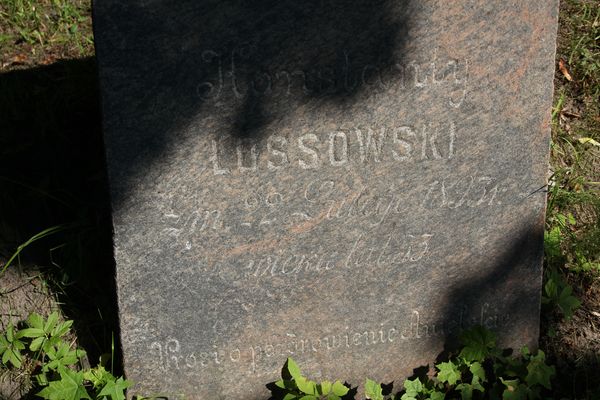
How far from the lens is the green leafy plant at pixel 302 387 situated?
9.28 feet

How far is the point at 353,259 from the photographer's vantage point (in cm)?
282

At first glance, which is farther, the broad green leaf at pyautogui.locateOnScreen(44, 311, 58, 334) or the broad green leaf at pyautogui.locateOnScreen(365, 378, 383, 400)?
the broad green leaf at pyautogui.locateOnScreen(44, 311, 58, 334)

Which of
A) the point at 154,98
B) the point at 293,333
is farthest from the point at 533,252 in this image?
the point at 154,98

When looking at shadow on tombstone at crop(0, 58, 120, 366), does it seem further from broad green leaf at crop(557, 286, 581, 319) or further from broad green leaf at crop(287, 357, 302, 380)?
broad green leaf at crop(557, 286, 581, 319)

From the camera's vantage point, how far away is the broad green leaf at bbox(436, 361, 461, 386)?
296 cm

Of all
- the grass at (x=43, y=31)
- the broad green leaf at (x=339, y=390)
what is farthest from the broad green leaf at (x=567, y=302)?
the grass at (x=43, y=31)

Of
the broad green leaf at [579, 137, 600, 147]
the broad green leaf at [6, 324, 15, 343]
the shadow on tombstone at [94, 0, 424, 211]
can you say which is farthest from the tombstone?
the broad green leaf at [579, 137, 600, 147]

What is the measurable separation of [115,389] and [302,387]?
569 mm

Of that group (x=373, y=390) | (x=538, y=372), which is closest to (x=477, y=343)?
(x=538, y=372)

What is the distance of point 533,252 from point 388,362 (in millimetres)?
599

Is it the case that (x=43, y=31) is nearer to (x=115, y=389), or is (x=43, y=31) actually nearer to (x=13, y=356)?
(x=13, y=356)

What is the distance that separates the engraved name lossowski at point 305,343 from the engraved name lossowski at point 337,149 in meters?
0.58

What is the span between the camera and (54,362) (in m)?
2.93

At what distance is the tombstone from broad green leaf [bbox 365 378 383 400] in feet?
0.39
